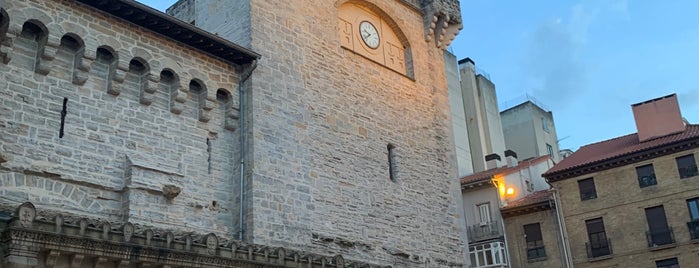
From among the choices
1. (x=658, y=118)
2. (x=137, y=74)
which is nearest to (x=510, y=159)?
(x=658, y=118)

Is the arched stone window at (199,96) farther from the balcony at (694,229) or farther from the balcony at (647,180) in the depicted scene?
the balcony at (694,229)

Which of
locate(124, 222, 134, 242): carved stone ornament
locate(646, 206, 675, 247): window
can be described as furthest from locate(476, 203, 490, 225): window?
locate(124, 222, 134, 242): carved stone ornament

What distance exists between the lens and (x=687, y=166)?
2467cm

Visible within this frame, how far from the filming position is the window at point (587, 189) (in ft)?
86.2

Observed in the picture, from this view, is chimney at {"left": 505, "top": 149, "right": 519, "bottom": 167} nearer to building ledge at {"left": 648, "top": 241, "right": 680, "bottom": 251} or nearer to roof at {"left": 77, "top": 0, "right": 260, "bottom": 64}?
building ledge at {"left": 648, "top": 241, "right": 680, "bottom": 251}

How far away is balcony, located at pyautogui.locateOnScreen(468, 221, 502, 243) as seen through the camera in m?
27.2

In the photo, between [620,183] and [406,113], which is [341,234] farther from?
[620,183]

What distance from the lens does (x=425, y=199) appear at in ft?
58.5

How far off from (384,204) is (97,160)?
686cm

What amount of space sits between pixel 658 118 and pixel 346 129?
50.9 feet

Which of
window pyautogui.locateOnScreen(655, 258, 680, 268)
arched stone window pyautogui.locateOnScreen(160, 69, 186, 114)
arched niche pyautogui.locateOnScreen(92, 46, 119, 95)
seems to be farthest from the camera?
window pyautogui.locateOnScreen(655, 258, 680, 268)

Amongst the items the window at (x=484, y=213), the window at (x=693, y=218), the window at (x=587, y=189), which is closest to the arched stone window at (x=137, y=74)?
the window at (x=484, y=213)

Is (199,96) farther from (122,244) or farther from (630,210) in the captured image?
(630,210)

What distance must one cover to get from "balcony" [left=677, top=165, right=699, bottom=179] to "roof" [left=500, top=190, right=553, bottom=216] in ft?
14.9
